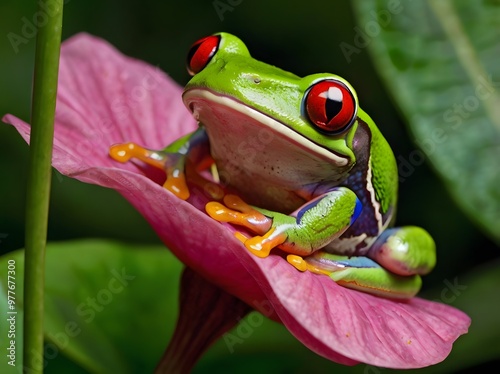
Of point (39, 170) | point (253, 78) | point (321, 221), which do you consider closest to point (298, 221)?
point (321, 221)

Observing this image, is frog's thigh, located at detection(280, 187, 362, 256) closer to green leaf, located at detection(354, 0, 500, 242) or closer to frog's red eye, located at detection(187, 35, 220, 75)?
frog's red eye, located at detection(187, 35, 220, 75)

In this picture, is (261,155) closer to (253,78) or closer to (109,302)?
(253,78)

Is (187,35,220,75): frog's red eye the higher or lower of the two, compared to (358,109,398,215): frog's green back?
higher

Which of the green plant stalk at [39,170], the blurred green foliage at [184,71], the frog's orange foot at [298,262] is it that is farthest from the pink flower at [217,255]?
the blurred green foliage at [184,71]

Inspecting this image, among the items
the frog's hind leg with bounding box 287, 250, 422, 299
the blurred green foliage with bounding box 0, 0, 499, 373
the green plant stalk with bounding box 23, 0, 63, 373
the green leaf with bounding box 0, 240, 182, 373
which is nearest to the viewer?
the green plant stalk with bounding box 23, 0, 63, 373

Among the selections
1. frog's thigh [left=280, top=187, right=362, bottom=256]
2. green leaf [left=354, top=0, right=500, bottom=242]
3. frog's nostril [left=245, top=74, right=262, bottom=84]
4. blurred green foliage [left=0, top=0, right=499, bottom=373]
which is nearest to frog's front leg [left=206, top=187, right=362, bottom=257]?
frog's thigh [left=280, top=187, right=362, bottom=256]

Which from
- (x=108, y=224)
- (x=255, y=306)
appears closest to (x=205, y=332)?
(x=255, y=306)

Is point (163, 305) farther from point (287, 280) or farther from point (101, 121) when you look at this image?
point (287, 280)
